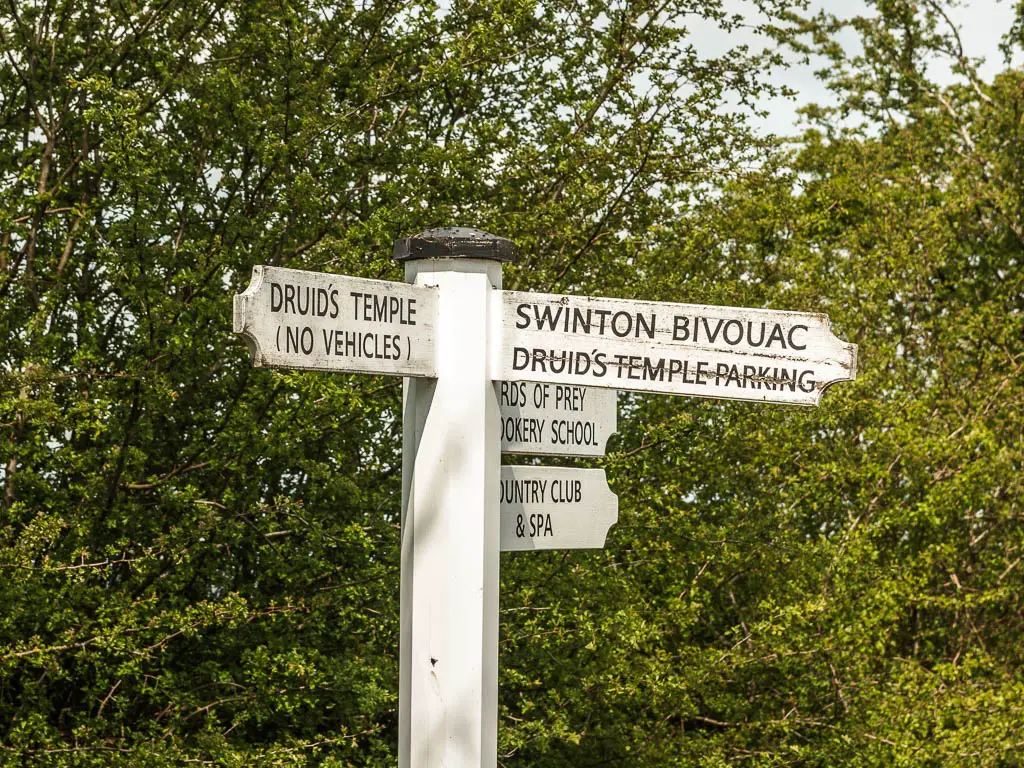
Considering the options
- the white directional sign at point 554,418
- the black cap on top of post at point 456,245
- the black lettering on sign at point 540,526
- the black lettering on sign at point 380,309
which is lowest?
the black lettering on sign at point 540,526

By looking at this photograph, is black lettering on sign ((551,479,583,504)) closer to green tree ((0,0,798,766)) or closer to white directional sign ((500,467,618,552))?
white directional sign ((500,467,618,552))

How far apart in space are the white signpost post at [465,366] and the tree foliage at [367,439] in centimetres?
324

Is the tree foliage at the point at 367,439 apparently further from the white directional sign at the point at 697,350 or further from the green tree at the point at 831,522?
the white directional sign at the point at 697,350

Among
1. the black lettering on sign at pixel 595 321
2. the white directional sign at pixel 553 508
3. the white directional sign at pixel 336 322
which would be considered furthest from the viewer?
the white directional sign at pixel 553 508

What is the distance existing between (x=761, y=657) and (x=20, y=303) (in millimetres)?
4393

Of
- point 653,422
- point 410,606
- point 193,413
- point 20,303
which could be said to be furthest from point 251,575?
point 410,606

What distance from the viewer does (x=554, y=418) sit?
3000mm

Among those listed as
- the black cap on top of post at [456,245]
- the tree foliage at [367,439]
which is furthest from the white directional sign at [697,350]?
the tree foliage at [367,439]

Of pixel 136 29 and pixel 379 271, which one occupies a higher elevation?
pixel 136 29

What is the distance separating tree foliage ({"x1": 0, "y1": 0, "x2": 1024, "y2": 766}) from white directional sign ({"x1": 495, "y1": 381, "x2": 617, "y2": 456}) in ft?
9.40

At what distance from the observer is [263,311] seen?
2430 millimetres

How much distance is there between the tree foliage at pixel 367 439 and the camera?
5988 millimetres

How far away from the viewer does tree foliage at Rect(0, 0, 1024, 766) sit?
5.99 meters

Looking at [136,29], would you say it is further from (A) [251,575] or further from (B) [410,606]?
(B) [410,606]
